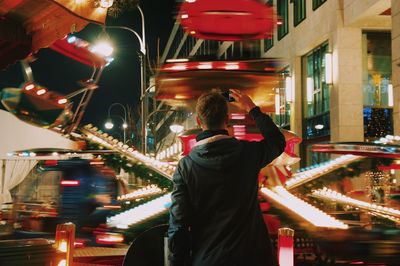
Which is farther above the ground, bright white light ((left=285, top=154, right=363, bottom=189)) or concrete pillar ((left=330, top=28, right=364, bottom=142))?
concrete pillar ((left=330, top=28, right=364, bottom=142))

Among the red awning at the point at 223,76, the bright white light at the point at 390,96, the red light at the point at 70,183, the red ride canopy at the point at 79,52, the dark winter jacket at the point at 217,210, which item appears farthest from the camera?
the bright white light at the point at 390,96

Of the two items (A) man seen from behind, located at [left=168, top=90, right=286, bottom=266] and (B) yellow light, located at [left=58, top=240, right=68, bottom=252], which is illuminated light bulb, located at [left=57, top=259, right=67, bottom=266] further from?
(A) man seen from behind, located at [left=168, top=90, right=286, bottom=266]

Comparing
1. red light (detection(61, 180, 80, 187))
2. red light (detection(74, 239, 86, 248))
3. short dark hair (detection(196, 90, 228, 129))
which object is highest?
short dark hair (detection(196, 90, 228, 129))

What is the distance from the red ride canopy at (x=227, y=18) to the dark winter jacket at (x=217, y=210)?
11.0 ft

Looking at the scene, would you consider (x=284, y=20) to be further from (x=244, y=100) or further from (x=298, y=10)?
(x=244, y=100)

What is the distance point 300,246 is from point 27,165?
506 inches

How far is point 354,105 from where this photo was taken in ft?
78.8

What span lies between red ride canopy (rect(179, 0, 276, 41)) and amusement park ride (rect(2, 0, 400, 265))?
0.04ft

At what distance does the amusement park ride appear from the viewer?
514cm

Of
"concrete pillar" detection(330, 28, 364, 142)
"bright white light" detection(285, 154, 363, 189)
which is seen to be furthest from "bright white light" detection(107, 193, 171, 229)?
"concrete pillar" detection(330, 28, 364, 142)

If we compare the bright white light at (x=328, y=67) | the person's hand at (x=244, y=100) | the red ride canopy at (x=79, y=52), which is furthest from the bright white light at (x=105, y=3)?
the bright white light at (x=328, y=67)

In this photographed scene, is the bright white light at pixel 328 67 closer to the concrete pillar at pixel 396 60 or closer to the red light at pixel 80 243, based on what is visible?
the concrete pillar at pixel 396 60

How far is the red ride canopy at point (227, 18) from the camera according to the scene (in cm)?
604

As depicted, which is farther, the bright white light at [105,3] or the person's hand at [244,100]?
the bright white light at [105,3]
